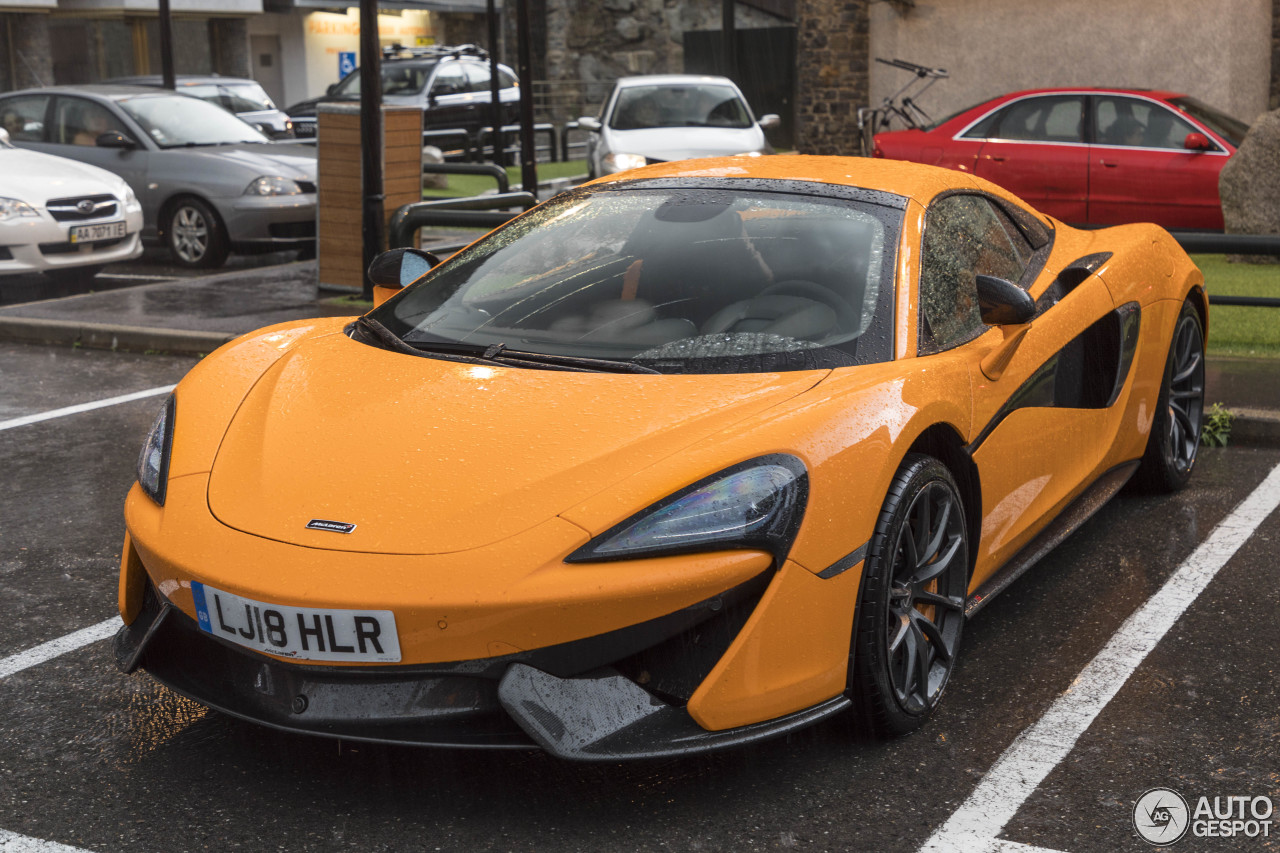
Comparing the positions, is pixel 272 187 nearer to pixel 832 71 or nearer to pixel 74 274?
pixel 74 274

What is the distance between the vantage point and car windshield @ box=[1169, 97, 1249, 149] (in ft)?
40.5

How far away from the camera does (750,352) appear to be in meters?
3.51

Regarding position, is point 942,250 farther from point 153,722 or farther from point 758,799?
point 153,722

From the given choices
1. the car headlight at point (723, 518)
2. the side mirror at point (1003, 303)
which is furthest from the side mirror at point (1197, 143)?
the car headlight at point (723, 518)

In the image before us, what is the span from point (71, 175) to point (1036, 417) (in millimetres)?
9407

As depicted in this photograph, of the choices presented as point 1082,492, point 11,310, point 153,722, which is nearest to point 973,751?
point 1082,492

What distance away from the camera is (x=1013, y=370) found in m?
3.84

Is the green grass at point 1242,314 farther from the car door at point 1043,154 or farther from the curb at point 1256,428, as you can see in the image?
the car door at point 1043,154

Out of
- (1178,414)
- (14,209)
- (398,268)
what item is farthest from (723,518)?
(14,209)

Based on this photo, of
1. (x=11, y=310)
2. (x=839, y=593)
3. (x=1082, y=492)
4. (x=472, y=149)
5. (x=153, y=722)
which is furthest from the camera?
(x=472, y=149)

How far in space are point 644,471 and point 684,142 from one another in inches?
486

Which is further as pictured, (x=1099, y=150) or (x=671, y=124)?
(x=671, y=124)

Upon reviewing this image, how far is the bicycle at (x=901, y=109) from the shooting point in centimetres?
1894

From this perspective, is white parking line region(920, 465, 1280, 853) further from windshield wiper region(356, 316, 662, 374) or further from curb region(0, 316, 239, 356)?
curb region(0, 316, 239, 356)
